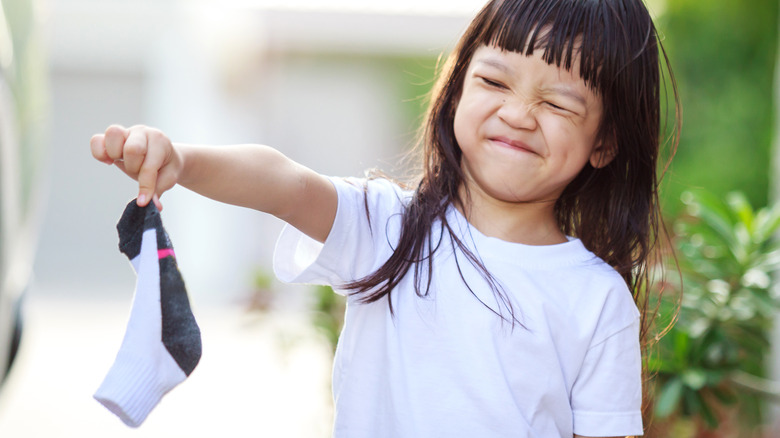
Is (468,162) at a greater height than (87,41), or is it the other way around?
(468,162)

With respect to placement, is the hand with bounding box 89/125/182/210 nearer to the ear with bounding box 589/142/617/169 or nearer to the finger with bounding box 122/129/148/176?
the finger with bounding box 122/129/148/176

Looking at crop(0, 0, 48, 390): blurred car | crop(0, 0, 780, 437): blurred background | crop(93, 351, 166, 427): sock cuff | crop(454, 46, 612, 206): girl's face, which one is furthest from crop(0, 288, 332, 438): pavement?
crop(93, 351, 166, 427): sock cuff

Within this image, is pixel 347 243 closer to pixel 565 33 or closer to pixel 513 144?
pixel 513 144

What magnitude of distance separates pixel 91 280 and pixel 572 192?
8834 mm

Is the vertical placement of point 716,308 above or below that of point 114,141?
below

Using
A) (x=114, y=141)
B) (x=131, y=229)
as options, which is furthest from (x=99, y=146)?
(x=131, y=229)

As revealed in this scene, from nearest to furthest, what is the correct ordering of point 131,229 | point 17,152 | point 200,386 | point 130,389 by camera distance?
1. point 130,389
2. point 131,229
3. point 17,152
4. point 200,386

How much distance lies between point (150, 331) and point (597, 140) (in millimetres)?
915

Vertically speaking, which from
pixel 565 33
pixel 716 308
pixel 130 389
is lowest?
pixel 716 308

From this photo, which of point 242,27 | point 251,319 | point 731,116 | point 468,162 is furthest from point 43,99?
point 242,27

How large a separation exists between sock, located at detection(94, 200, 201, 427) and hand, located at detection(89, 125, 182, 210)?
0.05 m

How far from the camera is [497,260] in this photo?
1.52 meters

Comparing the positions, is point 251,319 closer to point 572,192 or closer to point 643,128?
point 572,192

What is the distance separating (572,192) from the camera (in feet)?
5.77
